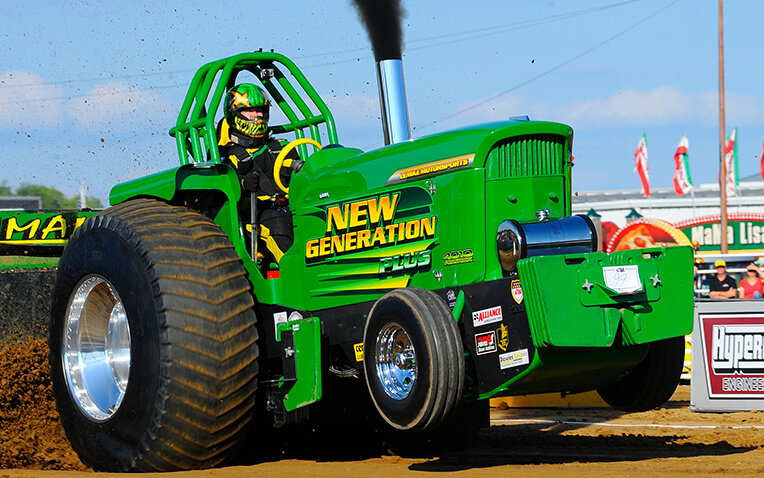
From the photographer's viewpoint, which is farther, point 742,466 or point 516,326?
point 742,466

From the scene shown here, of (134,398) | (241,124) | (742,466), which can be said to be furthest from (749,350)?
(134,398)

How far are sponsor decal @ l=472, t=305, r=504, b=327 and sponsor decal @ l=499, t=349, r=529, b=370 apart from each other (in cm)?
18

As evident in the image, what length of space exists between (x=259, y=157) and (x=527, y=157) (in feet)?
6.68

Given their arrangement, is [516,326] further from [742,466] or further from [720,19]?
[720,19]

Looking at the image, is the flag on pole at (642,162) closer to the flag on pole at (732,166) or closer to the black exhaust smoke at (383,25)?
the flag on pole at (732,166)

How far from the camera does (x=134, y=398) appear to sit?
6.01m

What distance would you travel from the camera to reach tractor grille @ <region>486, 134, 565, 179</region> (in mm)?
5609

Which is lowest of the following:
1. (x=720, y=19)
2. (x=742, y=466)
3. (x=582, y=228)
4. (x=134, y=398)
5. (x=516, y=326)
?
(x=742, y=466)

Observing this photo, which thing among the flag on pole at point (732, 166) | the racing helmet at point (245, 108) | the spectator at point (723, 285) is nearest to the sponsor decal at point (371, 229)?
the racing helmet at point (245, 108)

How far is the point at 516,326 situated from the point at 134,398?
233 cm

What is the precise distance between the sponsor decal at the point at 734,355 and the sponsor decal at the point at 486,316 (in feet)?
13.0

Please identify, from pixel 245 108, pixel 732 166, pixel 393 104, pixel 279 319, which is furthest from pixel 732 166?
pixel 279 319

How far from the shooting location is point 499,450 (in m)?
7.31

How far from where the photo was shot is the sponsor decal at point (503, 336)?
5223 mm
